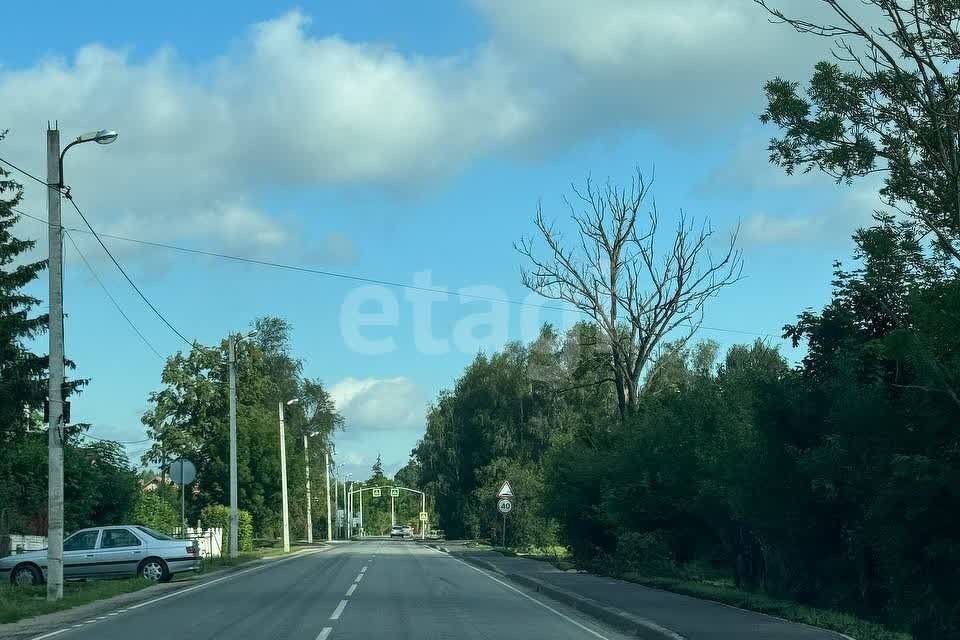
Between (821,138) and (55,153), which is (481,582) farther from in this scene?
(821,138)

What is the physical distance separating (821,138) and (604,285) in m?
28.6

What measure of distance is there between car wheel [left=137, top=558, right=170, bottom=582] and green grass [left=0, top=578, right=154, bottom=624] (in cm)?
64

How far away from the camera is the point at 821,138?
14188mm

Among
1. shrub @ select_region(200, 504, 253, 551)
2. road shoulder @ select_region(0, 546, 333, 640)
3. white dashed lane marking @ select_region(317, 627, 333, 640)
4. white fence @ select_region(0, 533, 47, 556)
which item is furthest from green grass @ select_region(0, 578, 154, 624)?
shrub @ select_region(200, 504, 253, 551)

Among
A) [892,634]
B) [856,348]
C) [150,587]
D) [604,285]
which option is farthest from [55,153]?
[604,285]

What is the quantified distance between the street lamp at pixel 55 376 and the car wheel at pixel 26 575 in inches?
214

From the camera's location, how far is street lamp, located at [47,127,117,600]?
2291 cm

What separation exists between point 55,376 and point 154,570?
28.8 feet

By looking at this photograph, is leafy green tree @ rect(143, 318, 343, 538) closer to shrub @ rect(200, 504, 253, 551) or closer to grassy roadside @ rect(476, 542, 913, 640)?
shrub @ rect(200, 504, 253, 551)

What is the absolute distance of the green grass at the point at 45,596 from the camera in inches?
778

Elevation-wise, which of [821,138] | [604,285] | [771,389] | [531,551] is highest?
[604,285]

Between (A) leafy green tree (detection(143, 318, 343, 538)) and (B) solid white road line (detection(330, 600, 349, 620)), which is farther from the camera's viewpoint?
(A) leafy green tree (detection(143, 318, 343, 538))

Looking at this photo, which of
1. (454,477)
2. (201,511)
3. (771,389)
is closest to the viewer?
(771,389)

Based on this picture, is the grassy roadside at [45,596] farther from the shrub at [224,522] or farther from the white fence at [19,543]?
the shrub at [224,522]
